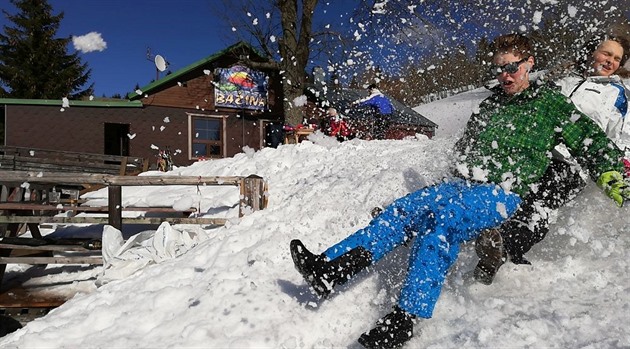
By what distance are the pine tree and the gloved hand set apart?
36.8m

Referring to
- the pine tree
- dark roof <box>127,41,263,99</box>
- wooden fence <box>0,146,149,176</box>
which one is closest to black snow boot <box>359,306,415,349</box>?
wooden fence <box>0,146,149,176</box>

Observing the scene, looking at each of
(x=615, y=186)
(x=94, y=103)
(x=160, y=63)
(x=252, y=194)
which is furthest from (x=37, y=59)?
(x=615, y=186)

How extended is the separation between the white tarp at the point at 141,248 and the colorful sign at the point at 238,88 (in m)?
15.1

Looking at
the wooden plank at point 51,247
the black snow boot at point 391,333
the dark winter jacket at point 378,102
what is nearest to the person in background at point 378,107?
the dark winter jacket at point 378,102

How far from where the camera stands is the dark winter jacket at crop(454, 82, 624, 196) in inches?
110

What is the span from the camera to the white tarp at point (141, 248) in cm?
409

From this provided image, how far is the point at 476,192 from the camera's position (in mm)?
2689

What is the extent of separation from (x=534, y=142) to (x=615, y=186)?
530 millimetres

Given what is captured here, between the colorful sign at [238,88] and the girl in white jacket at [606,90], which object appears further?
the colorful sign at [238,88]

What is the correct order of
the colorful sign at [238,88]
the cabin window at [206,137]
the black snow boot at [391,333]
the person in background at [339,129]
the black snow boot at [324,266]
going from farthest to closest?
the colorful sign at [238,88] → the cabin window at [206,137] → the person in background at [339,129] → the black snow boot at [324,266] → the black snow boot at [391,333]

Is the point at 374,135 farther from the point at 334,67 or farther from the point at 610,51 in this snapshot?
the point at 610,51

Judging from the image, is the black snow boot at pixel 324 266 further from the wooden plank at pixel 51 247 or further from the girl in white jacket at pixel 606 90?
the wooden plank at pixel 51 247

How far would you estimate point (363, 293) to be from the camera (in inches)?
116

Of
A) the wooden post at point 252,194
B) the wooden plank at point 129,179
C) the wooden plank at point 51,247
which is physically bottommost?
the wooden plank at point 51,247
